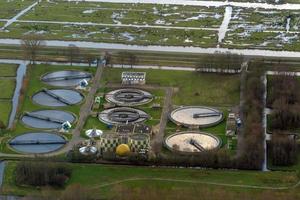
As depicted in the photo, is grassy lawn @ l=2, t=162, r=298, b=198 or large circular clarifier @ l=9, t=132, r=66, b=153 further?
large circular clarifier @ l=9, t=132, r=66, b=153

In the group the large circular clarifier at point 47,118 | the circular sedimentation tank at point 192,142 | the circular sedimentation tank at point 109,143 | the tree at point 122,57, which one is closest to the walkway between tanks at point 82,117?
the large circular clarifier at point 47,118

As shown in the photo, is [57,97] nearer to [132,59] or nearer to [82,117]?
[82,117]

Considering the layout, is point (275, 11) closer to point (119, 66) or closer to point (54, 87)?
point (119, 66)

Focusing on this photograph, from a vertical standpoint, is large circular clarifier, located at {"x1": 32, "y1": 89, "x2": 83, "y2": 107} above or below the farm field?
below

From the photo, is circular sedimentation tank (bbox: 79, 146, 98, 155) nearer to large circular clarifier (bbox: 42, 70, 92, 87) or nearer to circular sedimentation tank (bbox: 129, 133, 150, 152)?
circular sedimentation tank (bbox: 129, 133, 150, 152)

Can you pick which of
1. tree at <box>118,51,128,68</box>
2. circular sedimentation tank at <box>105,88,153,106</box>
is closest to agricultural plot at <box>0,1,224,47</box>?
tree at <box>118,51,128,68</box>

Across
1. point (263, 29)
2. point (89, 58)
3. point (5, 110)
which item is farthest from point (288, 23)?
point (5, 110)
